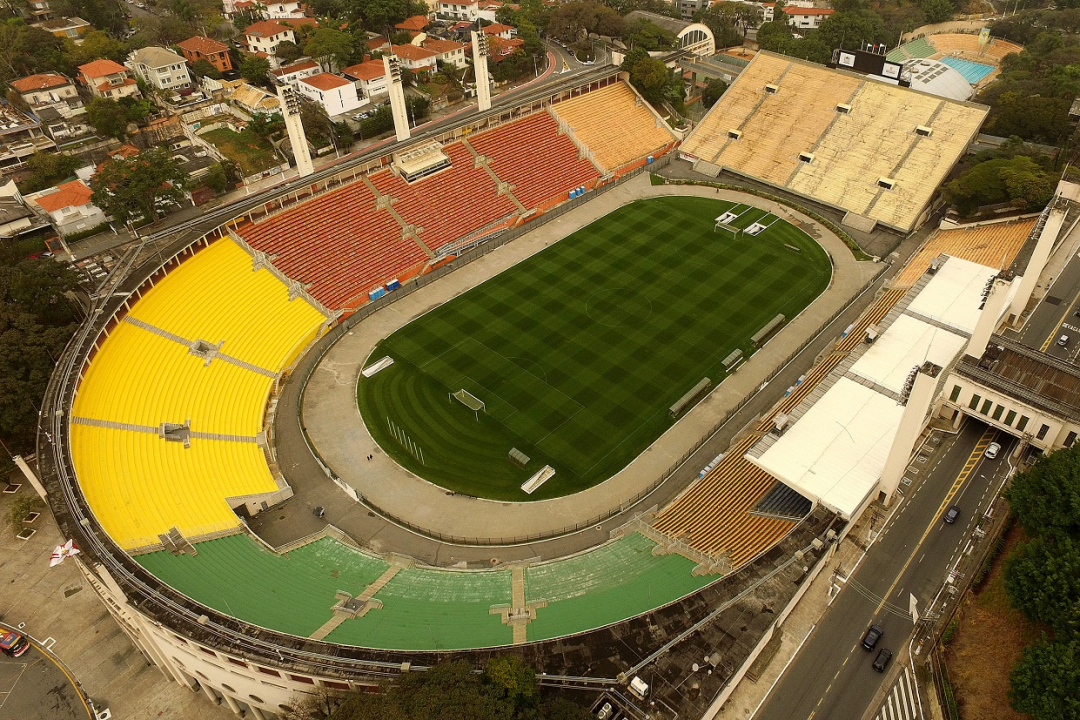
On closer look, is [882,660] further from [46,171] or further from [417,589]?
[46,171]

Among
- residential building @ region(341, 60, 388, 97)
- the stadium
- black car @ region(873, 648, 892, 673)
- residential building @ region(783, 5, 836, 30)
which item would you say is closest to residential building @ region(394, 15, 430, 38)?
residential building @ region(341, 60, 388, 97)

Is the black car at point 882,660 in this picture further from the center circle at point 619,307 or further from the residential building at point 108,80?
the residential building at point 108,80

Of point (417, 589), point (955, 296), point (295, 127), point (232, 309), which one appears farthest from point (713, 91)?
point (417, 589)

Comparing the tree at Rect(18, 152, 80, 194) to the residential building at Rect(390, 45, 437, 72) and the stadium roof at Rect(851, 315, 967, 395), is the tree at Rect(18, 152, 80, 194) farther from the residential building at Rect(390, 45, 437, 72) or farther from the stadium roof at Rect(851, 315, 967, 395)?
the stadium roof at Rect(851, 315, 967, 395)

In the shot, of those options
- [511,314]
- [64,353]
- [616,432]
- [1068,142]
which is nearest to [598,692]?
[616,432]

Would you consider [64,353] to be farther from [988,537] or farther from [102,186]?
[988,537]
